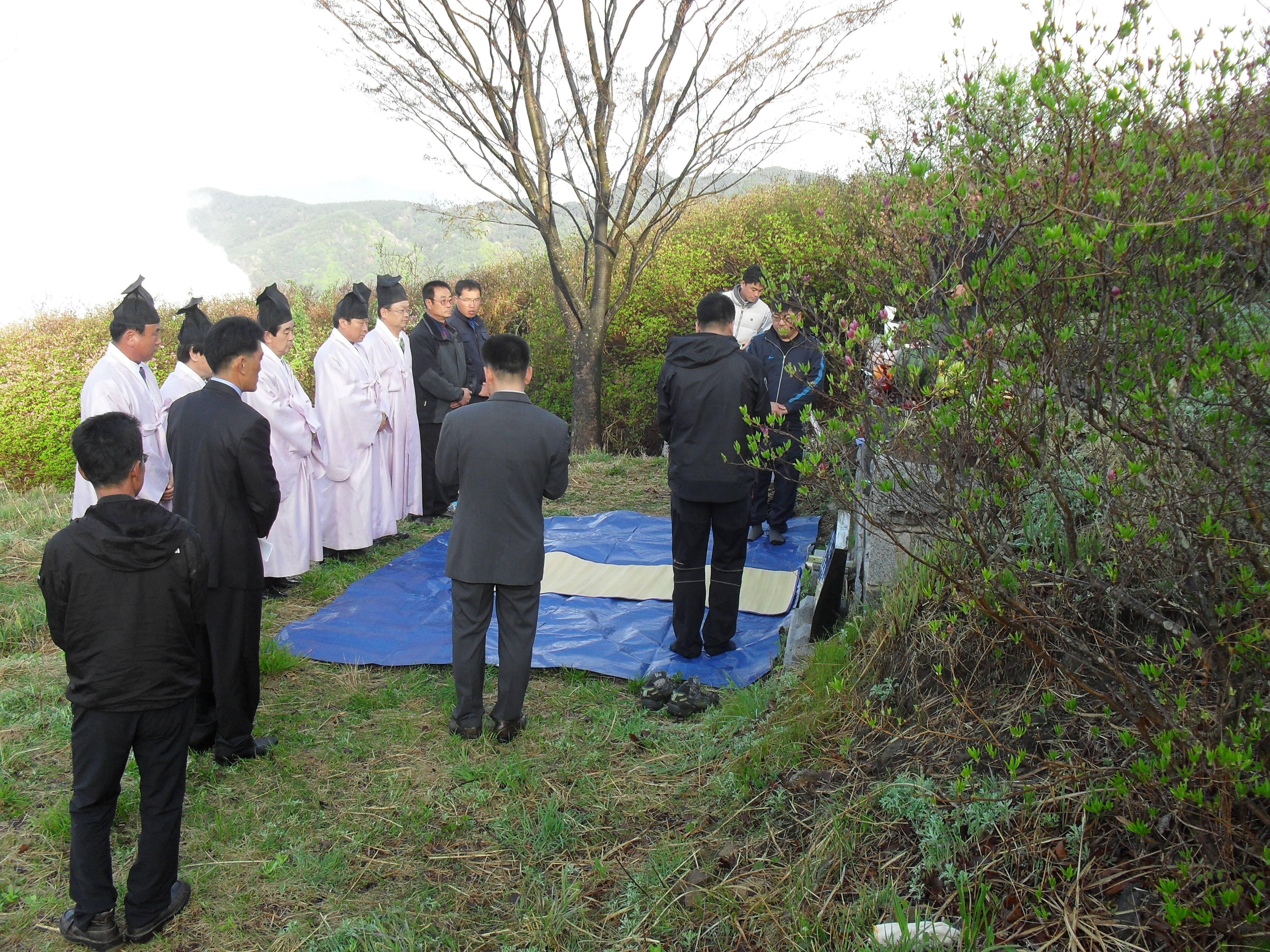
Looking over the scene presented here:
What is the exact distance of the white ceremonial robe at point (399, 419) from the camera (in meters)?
7.77

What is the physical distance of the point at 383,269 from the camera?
17.0m

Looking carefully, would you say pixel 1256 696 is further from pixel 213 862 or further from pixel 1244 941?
pixel 213 862

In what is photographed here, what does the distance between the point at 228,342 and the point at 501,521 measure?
147cm

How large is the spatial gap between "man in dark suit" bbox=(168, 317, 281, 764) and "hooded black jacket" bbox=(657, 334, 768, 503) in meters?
2.20

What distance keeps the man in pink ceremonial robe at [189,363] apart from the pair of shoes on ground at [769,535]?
165 inches

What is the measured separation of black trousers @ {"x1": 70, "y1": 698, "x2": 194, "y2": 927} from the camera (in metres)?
2.84

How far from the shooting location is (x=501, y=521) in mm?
4141

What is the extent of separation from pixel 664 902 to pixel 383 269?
1580 centimetres

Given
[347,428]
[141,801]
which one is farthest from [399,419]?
[141,801]

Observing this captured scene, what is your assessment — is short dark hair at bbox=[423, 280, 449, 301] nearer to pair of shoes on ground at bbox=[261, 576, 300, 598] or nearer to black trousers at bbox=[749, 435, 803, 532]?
pair of shoes on ground at bbox=[261, 576, 300, 598]

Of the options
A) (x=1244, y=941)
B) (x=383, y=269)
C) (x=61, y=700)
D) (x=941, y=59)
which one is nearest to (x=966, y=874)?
(x=1244, y=941)

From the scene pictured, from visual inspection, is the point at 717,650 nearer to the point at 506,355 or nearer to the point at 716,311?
the point at 716,311

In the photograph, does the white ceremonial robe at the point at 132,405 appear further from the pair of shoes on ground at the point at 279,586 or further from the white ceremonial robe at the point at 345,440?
the white ceremonial robe at the point at 345,440

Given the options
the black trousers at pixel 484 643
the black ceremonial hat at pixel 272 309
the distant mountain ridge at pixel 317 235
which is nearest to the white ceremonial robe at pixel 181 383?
the black ceremonial hat at pixel 272 309
